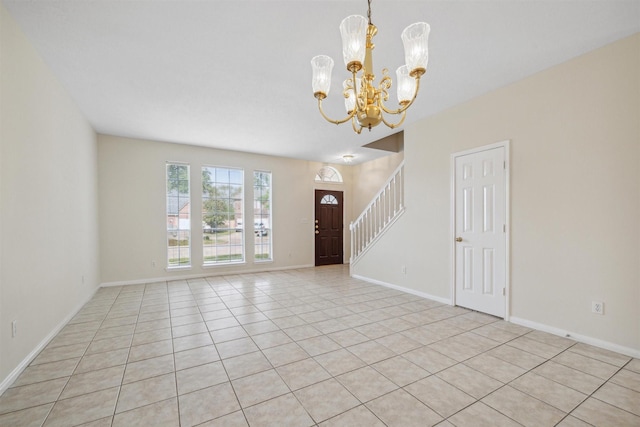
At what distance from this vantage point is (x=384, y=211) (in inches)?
218

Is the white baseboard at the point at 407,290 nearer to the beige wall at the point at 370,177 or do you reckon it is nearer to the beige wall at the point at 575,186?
the beige wall at the point at 575,186

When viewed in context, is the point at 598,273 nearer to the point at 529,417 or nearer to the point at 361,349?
the point at 529,417

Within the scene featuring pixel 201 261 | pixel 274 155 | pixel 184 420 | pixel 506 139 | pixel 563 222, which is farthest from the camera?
pixel 274 155

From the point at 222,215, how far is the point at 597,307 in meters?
6.30

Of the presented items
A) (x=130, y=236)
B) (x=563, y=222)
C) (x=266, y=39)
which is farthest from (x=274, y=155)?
(x=563, y=222)

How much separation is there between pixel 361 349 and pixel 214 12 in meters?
3.20

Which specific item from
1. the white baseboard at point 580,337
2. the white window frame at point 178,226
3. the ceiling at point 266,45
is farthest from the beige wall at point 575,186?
the white window frame at point 178,226

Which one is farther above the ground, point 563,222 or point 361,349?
point 563,222

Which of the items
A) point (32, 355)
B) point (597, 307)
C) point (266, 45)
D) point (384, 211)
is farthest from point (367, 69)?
point (32, 355)

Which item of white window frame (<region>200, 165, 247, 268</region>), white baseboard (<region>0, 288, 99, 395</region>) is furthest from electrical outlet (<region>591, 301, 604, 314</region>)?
white window frame (<region>200, 165, 247, 268</region>)

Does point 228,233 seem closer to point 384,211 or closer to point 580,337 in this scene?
point 384,211

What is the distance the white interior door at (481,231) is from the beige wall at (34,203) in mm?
4764

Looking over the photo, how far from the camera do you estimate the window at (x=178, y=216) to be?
5.89m

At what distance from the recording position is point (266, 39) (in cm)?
252
